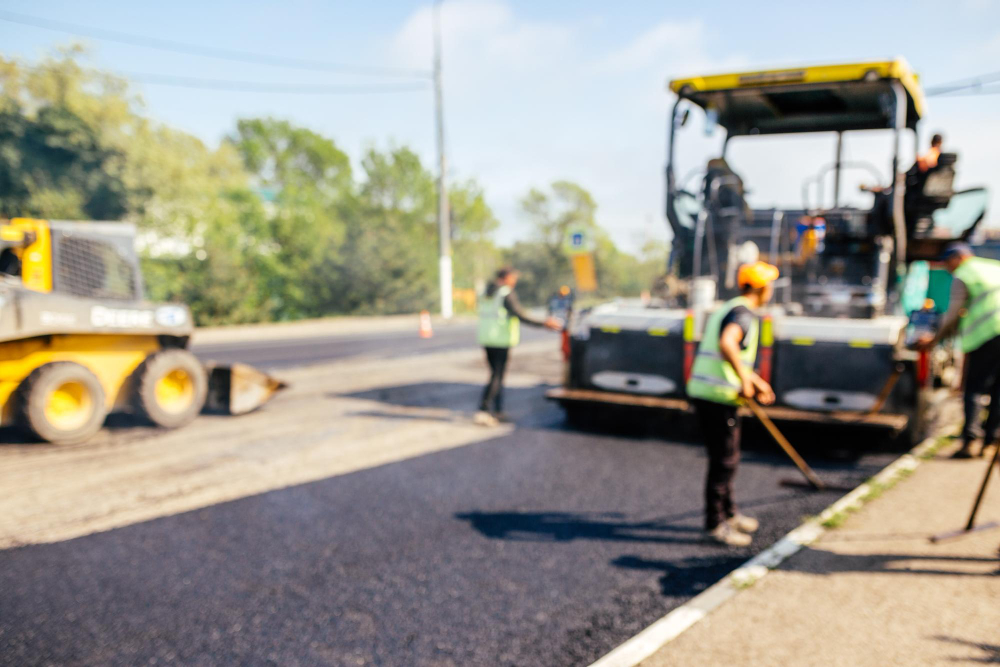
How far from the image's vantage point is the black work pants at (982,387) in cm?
551

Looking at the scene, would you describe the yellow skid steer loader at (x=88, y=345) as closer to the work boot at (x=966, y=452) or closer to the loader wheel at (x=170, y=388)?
the loader wheel at (x=170, y=388)

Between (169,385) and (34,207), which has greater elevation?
(34,207)

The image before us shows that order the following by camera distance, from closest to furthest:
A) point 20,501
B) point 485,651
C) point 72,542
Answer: point 485,651 < point 72,542 < point 20,501

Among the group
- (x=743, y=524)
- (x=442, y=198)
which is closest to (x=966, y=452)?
(x=743, y=524)

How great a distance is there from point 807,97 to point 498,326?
12.3 feet

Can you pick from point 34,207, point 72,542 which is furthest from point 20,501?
point 34,207

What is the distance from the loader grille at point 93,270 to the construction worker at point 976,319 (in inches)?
290

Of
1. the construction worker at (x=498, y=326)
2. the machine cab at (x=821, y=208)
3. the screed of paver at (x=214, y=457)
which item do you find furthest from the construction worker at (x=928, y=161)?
the screed of paver at (x=214, y=457)

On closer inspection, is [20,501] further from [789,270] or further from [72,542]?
[789,270]

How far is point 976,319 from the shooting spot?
5.51 meters

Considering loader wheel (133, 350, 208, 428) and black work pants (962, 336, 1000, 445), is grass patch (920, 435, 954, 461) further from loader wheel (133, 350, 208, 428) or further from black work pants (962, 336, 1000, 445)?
loader wheel (133, 350, 208, 428)

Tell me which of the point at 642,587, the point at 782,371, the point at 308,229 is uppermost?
the point at 308,229

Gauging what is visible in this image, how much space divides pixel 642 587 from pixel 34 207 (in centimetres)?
2326

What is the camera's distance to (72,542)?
4.31 meters
